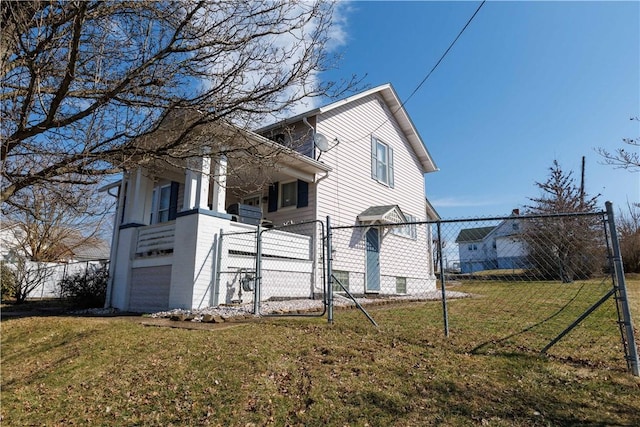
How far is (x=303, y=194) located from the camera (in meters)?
12.1

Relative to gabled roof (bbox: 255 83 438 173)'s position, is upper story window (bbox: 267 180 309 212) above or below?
below

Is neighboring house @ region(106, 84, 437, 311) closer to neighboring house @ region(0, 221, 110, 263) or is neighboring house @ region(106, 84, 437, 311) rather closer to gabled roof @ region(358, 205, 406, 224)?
gabled roof @ region(358, 205, 406, 224)

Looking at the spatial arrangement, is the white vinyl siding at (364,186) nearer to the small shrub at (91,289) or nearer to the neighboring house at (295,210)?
the neighboring house at (295,210)

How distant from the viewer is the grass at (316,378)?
340cm

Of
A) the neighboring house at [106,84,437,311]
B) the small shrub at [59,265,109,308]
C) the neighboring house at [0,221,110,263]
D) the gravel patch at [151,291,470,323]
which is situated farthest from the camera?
the neighboring house at [0,221,110,263]

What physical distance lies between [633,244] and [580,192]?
4.19 metres

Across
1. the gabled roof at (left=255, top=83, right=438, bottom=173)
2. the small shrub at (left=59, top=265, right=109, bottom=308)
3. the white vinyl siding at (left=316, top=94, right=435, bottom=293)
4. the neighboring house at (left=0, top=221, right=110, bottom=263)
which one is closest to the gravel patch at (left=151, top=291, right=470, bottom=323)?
the white vinyl siding at (left=316, top=94, right=435, bottom=293)

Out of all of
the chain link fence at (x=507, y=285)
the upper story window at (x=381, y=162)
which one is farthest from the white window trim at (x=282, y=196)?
the upper story window at (x=381, y=162)

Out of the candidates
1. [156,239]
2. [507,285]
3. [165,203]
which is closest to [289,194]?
[156,239]

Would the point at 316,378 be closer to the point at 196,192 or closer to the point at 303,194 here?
the point at 196,192

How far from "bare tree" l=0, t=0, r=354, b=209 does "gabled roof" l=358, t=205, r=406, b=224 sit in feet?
27.9

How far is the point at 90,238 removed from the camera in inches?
1021

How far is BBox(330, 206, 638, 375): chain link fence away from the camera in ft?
15.3

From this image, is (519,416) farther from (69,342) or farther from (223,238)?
(223,238)
